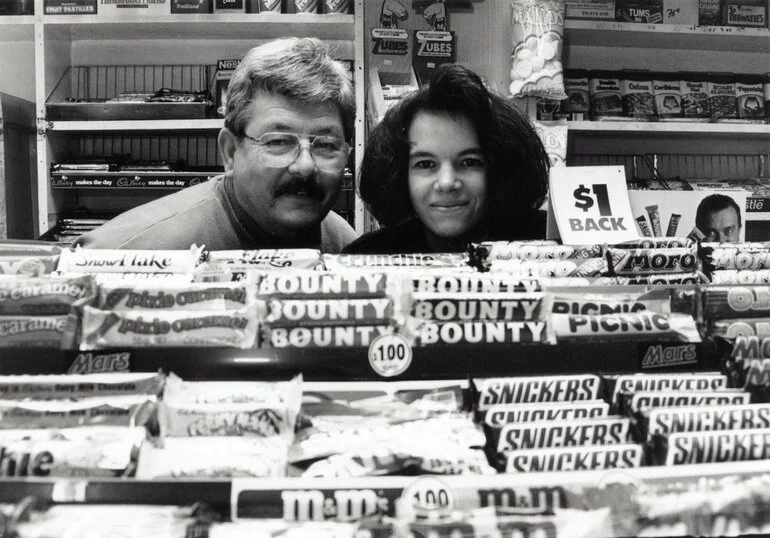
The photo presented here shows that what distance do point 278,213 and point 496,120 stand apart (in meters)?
0.61

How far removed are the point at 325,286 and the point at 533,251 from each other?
0.42m

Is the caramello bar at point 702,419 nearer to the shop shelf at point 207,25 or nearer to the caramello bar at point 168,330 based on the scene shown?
the caramello bar at point 168,330

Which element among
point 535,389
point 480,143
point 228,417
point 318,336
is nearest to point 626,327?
point 535,389

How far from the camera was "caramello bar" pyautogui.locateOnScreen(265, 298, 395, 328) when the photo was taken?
836 millimetres

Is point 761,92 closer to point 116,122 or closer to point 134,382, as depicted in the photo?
point 116,122

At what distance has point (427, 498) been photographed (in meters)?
0.64

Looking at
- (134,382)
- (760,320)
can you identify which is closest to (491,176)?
(760,320)

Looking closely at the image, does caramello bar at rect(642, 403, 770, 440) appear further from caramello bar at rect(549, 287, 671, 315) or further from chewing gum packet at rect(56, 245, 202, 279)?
chewing gum packet at rect(56, 245, 202, 279)

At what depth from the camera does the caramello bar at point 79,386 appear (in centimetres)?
80

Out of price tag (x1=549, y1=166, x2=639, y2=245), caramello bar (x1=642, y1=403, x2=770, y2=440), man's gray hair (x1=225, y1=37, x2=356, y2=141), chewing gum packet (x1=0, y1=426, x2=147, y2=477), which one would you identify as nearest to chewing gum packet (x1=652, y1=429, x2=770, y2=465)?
caramello bar (x1=642, y1=403, x2=770, y2=440)

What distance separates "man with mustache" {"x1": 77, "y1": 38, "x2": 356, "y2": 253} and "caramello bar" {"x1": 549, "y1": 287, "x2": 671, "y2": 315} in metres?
0.93

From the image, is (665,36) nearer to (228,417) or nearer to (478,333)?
(478,333)

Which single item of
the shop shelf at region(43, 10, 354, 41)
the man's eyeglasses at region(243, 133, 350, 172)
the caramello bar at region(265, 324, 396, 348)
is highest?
the shop shelf at region(43, 10, 354, 41)

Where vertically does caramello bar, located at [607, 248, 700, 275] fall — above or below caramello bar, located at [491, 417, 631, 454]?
above
